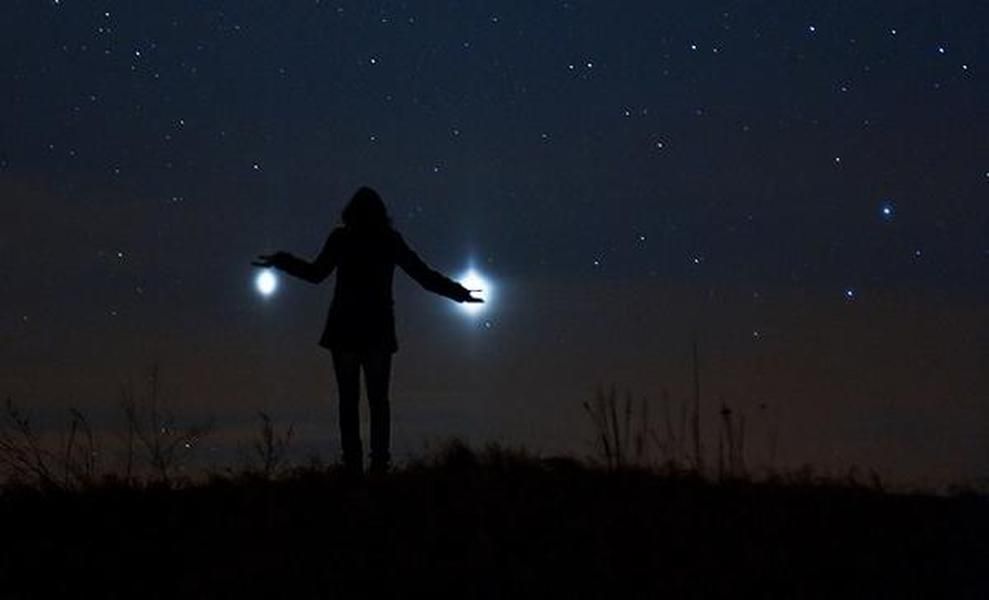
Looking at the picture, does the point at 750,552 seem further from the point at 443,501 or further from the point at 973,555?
the point at 443,501

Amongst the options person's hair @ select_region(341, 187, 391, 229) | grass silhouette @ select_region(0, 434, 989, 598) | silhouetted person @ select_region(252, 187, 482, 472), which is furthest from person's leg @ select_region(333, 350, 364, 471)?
person's hair @ select_region(341, 187, 391, 229)

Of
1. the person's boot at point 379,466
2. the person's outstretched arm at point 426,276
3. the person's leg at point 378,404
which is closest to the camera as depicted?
the person's boot at point 379,466

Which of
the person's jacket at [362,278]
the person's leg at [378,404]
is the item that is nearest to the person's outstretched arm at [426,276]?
the person's jacket at [362,278]

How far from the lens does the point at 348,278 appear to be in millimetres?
12312

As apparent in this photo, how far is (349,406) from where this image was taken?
12.0 metres

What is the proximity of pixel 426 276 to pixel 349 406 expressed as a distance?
1.19 m

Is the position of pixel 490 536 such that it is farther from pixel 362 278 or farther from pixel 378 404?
pixel 362 278

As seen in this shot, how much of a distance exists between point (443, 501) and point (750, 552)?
2115 mm

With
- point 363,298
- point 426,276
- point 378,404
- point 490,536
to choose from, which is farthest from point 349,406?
point 490,536

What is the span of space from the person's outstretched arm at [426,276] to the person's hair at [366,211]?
0.69 feet

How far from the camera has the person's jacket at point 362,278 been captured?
475 inches

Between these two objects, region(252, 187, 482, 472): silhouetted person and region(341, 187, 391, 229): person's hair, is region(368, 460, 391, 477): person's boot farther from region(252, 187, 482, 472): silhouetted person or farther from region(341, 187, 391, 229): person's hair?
region(341, 187, 391, 229): person's hair

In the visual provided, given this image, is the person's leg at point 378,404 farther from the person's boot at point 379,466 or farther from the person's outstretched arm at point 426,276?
the person's outstretched arm at point 426,276

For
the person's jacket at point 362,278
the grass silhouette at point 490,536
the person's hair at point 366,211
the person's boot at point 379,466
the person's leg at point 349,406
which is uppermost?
the person's hair at point 366,211
